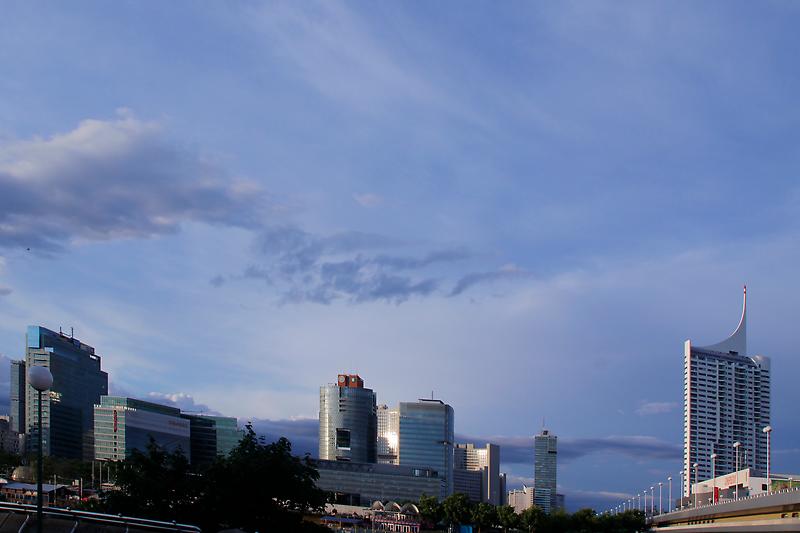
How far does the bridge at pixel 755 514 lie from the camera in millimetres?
60406

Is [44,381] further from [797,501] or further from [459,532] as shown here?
[459,532]

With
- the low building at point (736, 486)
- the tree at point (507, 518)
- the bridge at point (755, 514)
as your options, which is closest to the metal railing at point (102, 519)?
the bridge at point (755, 514)

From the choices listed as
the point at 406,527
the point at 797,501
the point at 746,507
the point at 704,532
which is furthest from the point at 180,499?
the point at 406,527

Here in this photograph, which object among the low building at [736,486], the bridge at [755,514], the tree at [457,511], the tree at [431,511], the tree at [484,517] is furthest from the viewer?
the tree at [431,511]

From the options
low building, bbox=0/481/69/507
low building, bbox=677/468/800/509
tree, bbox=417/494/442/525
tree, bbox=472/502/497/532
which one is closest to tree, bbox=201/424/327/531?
low building, bbox=0/481/69/507

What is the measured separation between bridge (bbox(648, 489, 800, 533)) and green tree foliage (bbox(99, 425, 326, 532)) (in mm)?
31285

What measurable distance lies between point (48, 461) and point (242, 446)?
138 meters

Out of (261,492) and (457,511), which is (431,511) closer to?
(457,511)

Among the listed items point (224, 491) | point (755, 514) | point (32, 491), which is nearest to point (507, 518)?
point (755, 514)

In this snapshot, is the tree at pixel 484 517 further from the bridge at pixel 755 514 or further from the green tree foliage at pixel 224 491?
the green tree foliage at pixel 224 491

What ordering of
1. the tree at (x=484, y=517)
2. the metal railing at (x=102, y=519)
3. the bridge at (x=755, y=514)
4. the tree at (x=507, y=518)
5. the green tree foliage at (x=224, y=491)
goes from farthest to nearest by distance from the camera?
the tree at (x=484, y=517) → the tree at (x=507, y=518) → the bridge at (x=755, y=514) → the green tree foliage at (x=224, y=491) → the metal railing at (x=102, y=519)

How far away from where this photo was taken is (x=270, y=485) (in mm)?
43250

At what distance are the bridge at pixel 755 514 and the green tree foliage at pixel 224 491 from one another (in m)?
31.3

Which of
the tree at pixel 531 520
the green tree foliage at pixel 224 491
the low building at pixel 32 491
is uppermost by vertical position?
the green tree foliage at pixel 224 491
